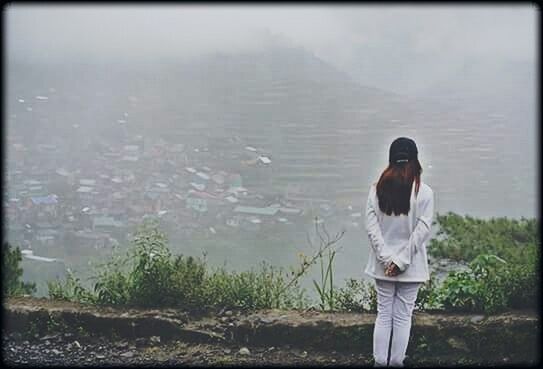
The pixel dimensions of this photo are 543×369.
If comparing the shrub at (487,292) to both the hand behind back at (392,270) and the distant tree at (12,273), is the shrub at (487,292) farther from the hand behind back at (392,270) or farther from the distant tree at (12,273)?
the distant tree at (12,273)

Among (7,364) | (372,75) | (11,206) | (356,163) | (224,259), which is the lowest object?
(7,364)

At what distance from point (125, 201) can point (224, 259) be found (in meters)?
1.03

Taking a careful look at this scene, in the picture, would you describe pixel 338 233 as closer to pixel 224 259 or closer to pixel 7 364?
pixel 224 259

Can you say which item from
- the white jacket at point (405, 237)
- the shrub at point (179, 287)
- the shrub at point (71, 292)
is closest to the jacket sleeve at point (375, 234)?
the white jacket at point (405, 237)

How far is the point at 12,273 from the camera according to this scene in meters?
4.83

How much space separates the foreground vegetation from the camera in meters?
4.16

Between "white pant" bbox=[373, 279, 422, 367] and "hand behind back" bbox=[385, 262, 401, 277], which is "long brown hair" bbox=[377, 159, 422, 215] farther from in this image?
"white pant" bbox=[373, 279, 422, 367]

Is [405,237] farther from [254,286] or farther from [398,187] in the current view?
[254,286]

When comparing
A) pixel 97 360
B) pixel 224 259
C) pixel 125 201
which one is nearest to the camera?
pixel 97 360

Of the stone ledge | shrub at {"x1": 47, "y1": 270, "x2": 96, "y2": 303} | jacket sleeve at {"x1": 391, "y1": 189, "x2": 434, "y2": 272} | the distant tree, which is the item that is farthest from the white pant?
the distant tree

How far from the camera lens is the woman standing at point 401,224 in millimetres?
3500

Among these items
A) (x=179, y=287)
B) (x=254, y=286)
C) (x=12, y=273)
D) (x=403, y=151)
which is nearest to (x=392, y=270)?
(x=403, y=151)

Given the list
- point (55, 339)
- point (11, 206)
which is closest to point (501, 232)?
point (55, 339)

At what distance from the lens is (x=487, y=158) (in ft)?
19.2
